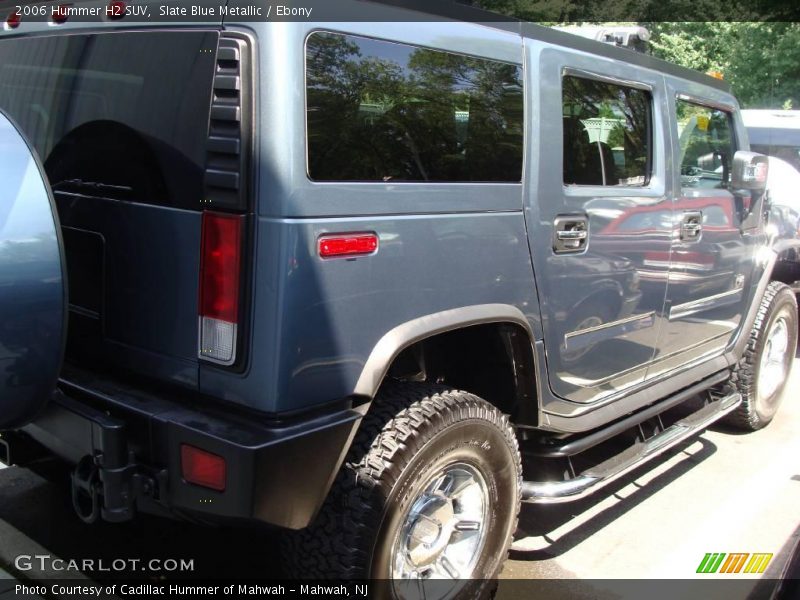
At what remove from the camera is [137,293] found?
241cm

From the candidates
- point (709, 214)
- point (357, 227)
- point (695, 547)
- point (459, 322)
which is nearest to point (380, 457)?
point (459, 322)

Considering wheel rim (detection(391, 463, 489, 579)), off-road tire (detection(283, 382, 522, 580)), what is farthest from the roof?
wheel rim (detection(391, 463, 489, 579))

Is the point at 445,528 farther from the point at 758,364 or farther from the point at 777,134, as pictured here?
the point at 777,134

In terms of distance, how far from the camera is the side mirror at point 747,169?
13.7ft

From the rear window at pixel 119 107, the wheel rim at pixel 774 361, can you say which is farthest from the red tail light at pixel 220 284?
the wheel rim at pixel 774 361

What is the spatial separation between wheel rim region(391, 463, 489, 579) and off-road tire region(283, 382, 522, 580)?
A: 0.33 feet

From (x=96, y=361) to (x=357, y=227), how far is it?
1.03m

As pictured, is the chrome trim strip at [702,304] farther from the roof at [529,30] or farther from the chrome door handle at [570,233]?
the roof at [529,30]

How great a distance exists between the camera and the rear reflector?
211cm

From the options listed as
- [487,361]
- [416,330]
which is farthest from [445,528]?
[416,330]

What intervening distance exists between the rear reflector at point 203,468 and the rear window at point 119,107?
703mm

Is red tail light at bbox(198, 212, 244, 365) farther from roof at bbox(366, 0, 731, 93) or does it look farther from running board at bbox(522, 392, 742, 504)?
running board at bbox(522, 392, 742, 504)

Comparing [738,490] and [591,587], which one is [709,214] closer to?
[738,490]

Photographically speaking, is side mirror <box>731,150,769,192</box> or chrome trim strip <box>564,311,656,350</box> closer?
chrome trim strip <box>564,311,656,350</box>
